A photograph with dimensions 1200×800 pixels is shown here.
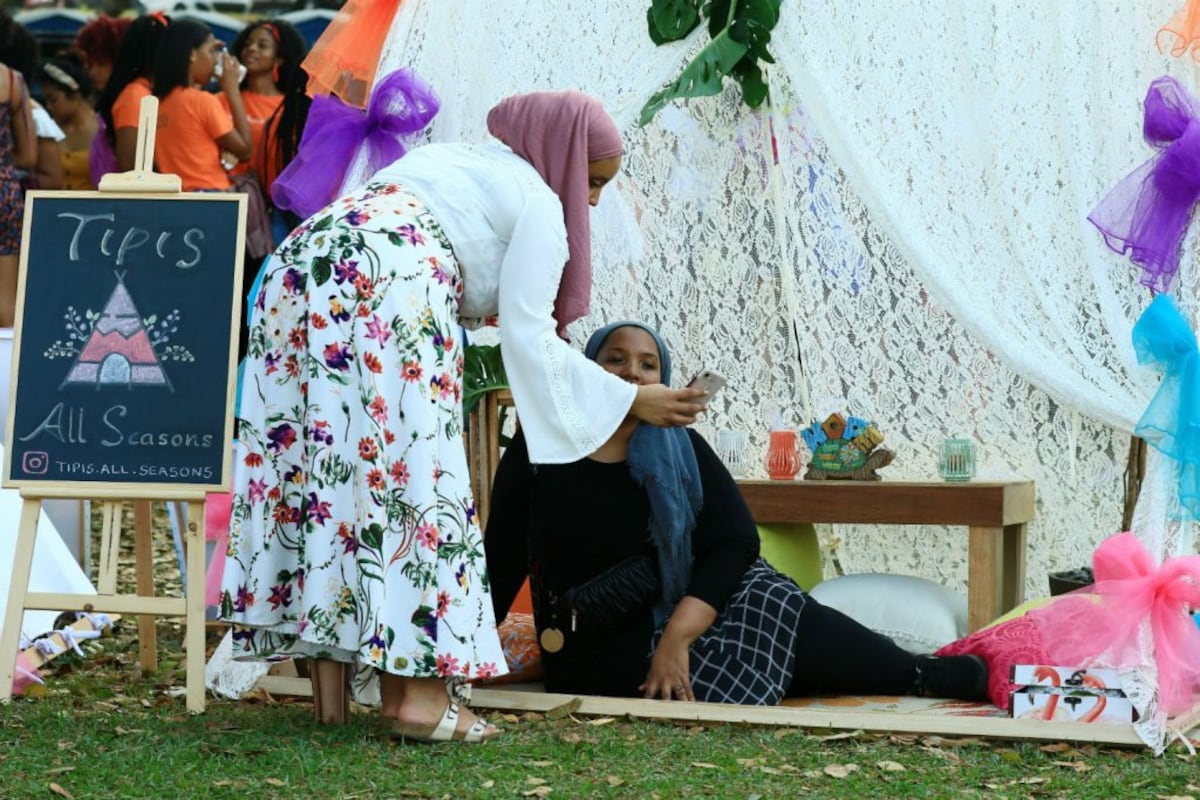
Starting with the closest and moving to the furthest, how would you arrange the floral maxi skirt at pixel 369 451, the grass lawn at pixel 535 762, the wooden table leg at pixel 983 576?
1. the grass lawn at pixel 535 762
2. the floral maxi skirt at pixel 369 451
3. the wooden table leg at pixel 983 576

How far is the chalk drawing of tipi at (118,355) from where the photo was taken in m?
4.01

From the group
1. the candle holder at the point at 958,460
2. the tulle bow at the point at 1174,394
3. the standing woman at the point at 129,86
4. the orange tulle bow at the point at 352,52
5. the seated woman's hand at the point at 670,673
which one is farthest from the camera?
the standing woman at the point at 129,86

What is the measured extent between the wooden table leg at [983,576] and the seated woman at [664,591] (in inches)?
23.9

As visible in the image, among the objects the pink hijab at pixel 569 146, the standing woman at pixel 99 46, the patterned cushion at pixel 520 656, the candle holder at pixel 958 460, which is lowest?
the patterned cushion at pixel 520 656

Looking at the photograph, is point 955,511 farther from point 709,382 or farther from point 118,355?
point 118,355

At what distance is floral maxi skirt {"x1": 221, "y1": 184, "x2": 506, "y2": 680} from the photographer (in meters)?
3.31

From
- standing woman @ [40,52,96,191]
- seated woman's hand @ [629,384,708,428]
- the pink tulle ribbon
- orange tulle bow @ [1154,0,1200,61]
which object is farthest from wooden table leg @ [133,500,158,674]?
standing woman @ [40,52,96,191]

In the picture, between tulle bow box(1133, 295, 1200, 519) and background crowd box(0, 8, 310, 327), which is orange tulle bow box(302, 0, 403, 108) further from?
tulle bow box(1133, 295, 1200, 519)

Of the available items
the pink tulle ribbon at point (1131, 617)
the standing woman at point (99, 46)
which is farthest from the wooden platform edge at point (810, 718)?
the standing woman at point (99, 46)

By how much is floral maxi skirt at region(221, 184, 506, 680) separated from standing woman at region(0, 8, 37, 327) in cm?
356

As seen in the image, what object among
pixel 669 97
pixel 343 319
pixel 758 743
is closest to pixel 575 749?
pixel 758 743

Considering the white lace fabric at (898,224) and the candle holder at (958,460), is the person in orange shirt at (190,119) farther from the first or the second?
the candle holder at (958,460)

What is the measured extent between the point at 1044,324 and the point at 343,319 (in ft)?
6.87

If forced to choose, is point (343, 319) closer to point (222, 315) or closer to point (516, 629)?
point (222, 315)
